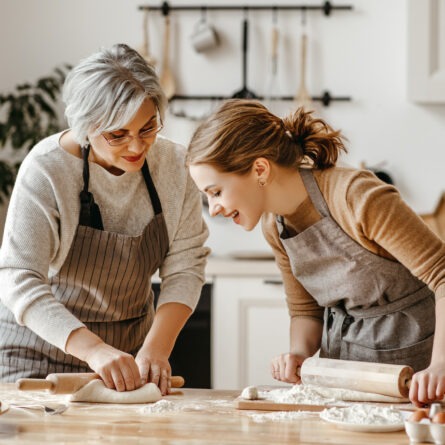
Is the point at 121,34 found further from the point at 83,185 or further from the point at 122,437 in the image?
the point at 122,437

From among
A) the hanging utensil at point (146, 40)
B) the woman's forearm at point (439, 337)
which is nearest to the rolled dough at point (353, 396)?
the woman's forearm at point (439, 337)

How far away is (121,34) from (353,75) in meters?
1.05

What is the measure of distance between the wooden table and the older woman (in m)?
0.13

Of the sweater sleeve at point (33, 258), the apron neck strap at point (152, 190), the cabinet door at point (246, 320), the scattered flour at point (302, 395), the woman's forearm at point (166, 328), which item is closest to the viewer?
the scattered flour at point (302, 395)

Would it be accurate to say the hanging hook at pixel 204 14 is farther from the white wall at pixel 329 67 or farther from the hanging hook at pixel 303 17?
the hanging hook at pixel 303 17

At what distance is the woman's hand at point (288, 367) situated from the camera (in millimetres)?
1686

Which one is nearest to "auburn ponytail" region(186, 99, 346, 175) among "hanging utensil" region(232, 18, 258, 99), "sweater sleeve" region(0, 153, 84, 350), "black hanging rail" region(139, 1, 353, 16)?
"sweater sleeve" region(0, 153, 84, 350)

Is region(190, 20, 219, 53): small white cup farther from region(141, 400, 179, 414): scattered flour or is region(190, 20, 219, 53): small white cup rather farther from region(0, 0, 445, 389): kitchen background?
region(141, 400, 179, 414): scattered flour

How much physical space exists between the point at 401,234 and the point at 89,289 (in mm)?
644

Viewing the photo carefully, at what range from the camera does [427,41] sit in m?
3.45

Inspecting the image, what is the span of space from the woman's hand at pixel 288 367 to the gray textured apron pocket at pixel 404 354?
0.39ft

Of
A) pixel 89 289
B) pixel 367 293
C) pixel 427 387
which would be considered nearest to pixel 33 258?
pixel 89 289

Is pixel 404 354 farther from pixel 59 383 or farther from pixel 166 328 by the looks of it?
pixel 59 383

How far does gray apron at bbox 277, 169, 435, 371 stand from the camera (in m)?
1.64
